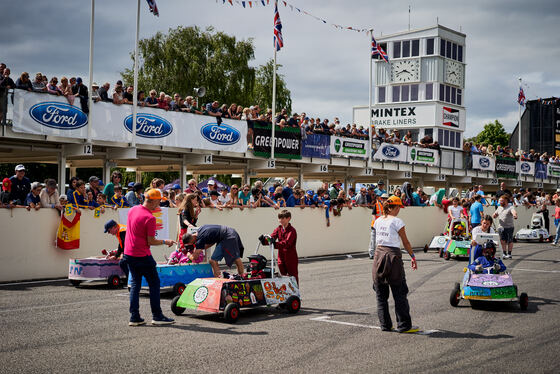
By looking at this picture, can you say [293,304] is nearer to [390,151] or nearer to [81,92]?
[81,92]

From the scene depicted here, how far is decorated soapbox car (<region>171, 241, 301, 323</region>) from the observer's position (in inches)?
378

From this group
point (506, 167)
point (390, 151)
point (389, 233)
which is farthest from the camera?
point (506, 167)

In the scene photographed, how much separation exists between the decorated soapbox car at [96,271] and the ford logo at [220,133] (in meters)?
11.9

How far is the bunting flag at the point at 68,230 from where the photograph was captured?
1478cm

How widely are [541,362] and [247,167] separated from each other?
72.5 ft

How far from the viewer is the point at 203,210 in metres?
18.0

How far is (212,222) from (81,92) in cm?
636

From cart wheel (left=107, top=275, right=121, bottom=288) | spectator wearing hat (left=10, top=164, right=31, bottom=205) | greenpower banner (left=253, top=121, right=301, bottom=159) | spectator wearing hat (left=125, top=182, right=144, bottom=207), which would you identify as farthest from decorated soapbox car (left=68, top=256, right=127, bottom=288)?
greenpower banner (left=253, top=121, right=301, bottom=159)

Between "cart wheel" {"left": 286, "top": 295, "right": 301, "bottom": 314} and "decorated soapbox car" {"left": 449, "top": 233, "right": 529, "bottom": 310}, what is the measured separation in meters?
2.79

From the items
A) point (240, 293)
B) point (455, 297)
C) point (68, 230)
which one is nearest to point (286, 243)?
point (240, 293)

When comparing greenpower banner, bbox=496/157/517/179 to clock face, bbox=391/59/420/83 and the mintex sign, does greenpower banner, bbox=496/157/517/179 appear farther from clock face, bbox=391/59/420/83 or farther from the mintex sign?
clock face, bbox=391/59/420/83

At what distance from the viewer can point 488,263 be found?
1149 centimetres

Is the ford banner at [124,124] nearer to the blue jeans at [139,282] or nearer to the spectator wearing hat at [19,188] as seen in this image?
the spectator wearing hat at [19,188]

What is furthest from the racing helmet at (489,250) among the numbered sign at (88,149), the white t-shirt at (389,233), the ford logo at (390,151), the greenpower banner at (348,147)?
the ford logo at (390,151)
